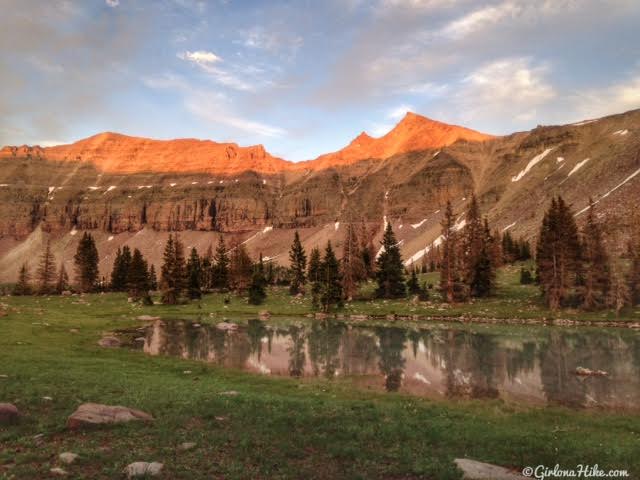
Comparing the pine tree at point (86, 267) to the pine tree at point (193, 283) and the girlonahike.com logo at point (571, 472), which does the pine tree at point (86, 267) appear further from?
the girlonahike.com logo at point (571, 472)

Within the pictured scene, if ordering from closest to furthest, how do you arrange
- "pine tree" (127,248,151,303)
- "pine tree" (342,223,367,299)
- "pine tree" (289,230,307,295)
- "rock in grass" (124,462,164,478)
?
"rock in grass" (124,462,164,478)
"pine tree" (342,223,367,299)
"pine tree" (127,248,151,303)
"pine tree" (289,230,307,295)

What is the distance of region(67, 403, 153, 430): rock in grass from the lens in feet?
52.6

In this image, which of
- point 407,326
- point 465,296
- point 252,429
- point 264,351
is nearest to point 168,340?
point 264,351

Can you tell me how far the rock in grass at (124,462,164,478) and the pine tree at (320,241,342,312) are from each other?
214 feet

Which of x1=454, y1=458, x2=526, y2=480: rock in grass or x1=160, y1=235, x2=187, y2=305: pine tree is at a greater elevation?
x1=160, y1=235, x2=187, y2=305: pine tree

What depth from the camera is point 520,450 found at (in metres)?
15.3

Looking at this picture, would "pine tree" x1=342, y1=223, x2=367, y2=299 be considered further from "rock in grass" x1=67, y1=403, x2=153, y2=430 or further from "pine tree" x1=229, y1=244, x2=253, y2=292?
"rock in grass" x1=67, y1=403, x2=153, y2=430

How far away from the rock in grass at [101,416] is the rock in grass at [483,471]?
11773mm

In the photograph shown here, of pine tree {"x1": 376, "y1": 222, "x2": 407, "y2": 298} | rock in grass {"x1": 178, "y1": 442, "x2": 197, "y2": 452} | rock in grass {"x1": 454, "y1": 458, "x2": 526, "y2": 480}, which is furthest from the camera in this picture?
pine tree {"x1": 376, "y1": 222, "x2": 407, "y2": 298}

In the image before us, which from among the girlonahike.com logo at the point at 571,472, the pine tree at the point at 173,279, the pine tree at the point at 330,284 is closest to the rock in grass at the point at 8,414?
the girlonahike.com logo at the point at 571,472

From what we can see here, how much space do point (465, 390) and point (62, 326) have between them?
45.8 meters

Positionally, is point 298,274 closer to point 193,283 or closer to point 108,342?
point 193,283

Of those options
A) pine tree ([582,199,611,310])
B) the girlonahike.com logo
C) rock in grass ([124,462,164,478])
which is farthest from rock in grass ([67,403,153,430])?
pine tree ([582,199,611,310])

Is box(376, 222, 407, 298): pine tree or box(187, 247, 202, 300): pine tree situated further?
box(187, 247, 202, 300): pine tree
